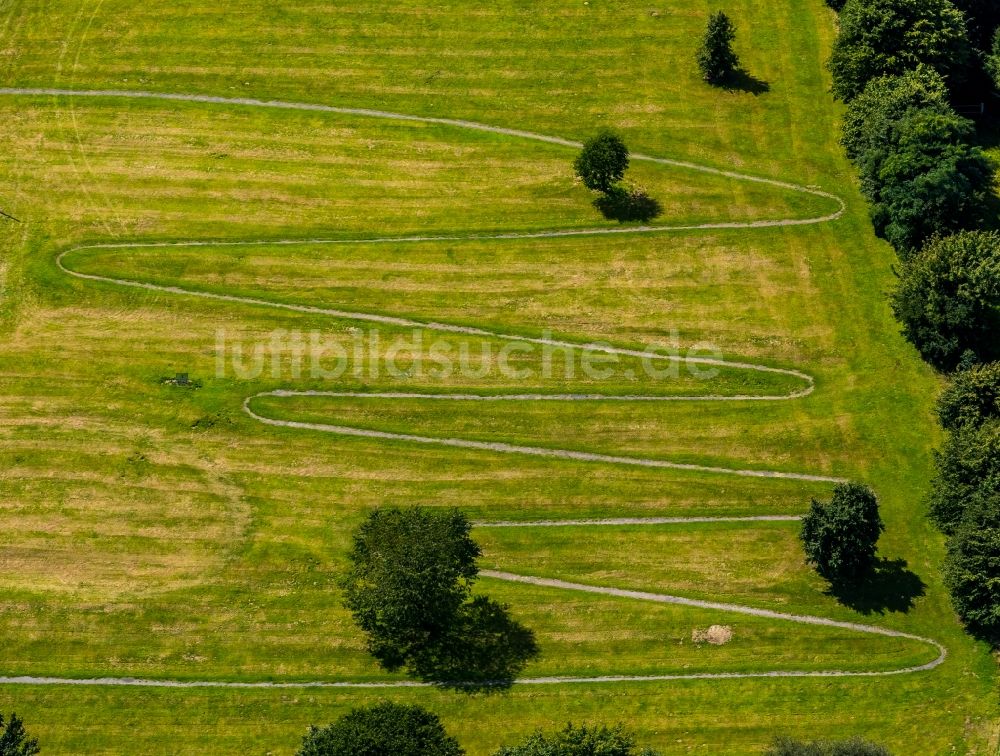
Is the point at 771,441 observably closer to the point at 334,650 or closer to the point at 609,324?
the point at 609,324

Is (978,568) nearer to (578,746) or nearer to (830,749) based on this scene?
(830,749)

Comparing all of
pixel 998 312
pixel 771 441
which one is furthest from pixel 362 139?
pixel 998 312

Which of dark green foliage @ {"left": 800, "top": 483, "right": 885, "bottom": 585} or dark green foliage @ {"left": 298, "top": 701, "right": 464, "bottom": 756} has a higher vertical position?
dark green foliage @ {"left": 800, "top": 483, "right": 885, "bottom": 585}

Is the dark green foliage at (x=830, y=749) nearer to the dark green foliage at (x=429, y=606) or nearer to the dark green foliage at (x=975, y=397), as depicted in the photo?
the dark green foliage at (x=429, y=606)

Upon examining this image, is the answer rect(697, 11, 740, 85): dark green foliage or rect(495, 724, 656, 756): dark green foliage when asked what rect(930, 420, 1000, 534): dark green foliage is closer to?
rect(495, 724, 656, 756): dark green foliage

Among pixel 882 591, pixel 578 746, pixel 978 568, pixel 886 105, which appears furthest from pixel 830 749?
pixel 886 105

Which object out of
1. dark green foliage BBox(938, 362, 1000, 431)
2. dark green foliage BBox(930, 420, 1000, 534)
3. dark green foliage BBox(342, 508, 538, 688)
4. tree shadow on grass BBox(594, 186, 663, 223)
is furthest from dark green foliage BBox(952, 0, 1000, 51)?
dark green foliage BBox(342, 508, 538, 688)
